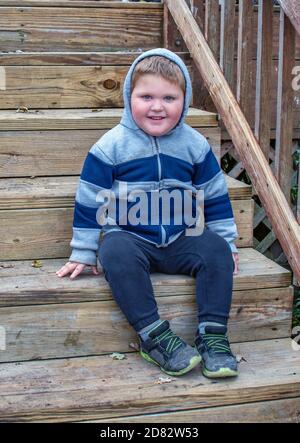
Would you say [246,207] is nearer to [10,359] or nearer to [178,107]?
[178,107]

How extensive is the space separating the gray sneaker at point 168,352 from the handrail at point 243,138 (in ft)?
1.76

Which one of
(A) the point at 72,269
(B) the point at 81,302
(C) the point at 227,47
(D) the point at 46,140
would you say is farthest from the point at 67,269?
(C) the point at 227,47

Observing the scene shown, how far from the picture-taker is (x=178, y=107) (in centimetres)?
240

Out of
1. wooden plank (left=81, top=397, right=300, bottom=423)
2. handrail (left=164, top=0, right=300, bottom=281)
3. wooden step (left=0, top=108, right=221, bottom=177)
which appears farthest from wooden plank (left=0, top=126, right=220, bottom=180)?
wooden plank (left=81, top=397, right=300, bottom=423)

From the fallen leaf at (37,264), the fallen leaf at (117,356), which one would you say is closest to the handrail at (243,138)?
the fallen leaf at (117,356)

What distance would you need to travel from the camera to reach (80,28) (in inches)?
141

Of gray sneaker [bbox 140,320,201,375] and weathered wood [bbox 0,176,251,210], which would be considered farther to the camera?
weathered wood [bbox 0,176,251,210]

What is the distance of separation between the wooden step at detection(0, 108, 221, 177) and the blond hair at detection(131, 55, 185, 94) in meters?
0.55

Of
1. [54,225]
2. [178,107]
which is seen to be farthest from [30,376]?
[178,107]

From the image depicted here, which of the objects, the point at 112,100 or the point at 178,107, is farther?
the point at 112,100

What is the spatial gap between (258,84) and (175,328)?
3.42 feet

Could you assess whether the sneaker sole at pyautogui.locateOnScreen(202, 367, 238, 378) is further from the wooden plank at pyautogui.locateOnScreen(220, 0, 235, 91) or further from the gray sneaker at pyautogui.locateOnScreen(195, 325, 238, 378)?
the wooden plank at pyautogui.locateOnScreen(220, 0, 235, 91)

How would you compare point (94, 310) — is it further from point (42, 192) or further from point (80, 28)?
point (80, 28)

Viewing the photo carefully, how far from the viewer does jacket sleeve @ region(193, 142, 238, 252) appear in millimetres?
2521
